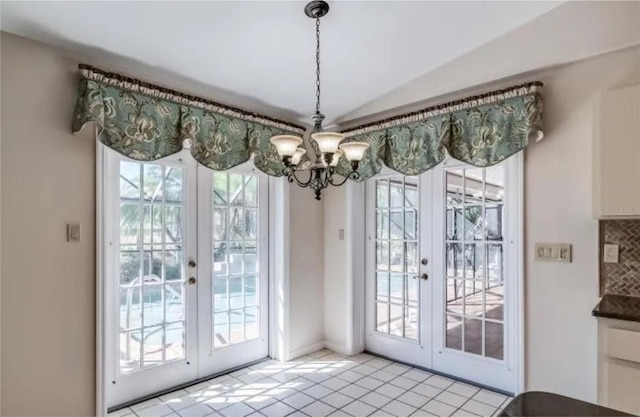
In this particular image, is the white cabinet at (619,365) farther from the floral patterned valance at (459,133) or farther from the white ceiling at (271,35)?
the white ceiling at (271,35)

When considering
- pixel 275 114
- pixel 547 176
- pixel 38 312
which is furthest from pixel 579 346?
pixel 38 312

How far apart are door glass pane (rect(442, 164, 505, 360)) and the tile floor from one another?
0.42 meters

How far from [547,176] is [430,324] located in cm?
163

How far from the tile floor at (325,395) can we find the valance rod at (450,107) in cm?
225

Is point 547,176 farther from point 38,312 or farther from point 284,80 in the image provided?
point 38,312

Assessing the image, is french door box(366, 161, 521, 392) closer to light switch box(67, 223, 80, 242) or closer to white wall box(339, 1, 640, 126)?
white wall box(339, 1, 640, 126)

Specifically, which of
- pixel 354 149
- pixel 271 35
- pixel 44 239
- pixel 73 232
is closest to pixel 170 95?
pixel 271 35

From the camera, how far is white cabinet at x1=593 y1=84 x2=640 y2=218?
A: 2.12m

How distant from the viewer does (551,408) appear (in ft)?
3.10

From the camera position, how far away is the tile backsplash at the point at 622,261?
7.79ft

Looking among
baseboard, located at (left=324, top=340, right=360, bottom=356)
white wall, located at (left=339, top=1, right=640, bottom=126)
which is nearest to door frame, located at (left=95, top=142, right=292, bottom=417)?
baseboard, located at (left=324, top=340, right=360, bottom=356)

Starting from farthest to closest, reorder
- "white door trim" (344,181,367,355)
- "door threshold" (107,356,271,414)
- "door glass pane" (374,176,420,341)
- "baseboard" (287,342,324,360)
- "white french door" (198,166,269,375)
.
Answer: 1. "white door trim" (344,181,367,355)
2. "baseboard" (287,342,324,360)
3. "door glass pane" (374,176,420,341)
4. "white french door" (198,166,269,375)
5. "door threshold" (107,356,271,414)

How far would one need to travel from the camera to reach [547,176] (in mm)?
2705

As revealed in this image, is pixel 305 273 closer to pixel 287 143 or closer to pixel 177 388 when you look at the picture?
pixel 177 388
